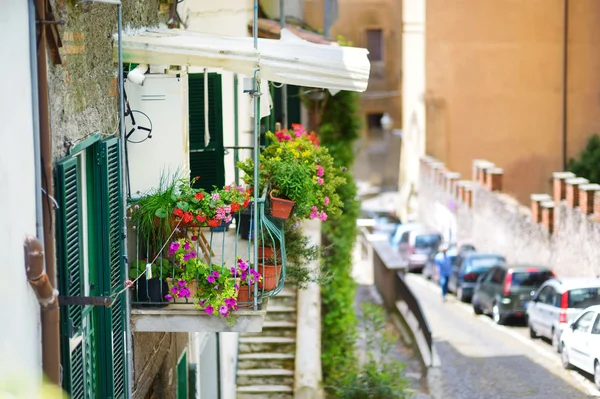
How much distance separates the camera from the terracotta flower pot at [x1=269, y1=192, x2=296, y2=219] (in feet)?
28.3

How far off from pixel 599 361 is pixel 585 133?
25527mm

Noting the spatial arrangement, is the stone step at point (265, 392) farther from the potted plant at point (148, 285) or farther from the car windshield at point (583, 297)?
the car windshield at point (583, 297)

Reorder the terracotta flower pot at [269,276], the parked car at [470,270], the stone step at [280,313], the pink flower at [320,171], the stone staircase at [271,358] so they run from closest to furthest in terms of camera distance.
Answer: the terracotta flower pot at [269,276] < the pink flower at [320,171] < the stone staircase at [271,358] < the stone step at [280,313] < the parked car at [470,270]

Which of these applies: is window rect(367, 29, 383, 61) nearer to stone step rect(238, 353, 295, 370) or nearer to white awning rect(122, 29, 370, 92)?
stone step rect(238, 353, 295, 370)

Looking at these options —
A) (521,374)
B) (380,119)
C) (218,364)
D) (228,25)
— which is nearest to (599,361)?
(521,374)

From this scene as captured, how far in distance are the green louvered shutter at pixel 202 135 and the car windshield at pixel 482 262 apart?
59.1 ft

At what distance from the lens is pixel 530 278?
2383cm

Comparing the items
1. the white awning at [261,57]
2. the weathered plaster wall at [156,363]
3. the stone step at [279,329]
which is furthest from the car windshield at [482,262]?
the white awning at [261,57]

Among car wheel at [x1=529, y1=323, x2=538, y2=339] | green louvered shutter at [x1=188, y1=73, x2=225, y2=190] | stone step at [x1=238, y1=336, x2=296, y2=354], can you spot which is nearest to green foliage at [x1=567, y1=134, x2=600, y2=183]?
car wheel at [x1=529, y1=323, x2=538, y2=339]

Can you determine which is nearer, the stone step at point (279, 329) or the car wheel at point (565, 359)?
the stone step at point (279, 329)

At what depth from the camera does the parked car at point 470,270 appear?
27922mm

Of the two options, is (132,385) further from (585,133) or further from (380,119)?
(380,119)

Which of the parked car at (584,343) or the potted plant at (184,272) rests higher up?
the potted plant at (184,272)

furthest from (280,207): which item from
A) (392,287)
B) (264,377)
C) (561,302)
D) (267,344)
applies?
(392,287)
